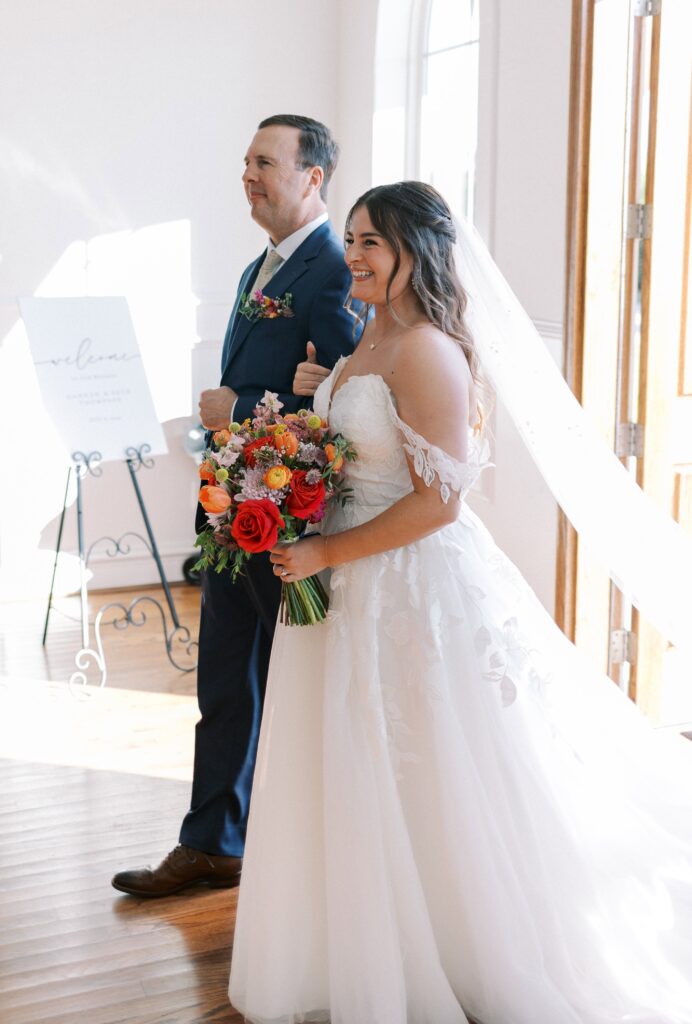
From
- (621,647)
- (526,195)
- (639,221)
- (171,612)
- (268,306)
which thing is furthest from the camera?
(171,612)

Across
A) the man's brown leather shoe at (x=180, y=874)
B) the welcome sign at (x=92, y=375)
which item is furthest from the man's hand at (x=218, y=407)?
the welcome sign at (x=92, y=375)

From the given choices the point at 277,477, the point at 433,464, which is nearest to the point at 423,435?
the point at 433,464

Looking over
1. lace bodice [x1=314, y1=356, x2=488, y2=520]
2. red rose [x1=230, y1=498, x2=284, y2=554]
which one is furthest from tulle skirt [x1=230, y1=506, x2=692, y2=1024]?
red rose [x1=230, y1=498, x2=284, y2=554]

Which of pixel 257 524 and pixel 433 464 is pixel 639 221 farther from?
pixel 257 524

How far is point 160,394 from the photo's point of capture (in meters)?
5.84

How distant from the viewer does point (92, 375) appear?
15.9ft

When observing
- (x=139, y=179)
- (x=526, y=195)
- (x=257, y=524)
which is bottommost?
(x=257, y=524)

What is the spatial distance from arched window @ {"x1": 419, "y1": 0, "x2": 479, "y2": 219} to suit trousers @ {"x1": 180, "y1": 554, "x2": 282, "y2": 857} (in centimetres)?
299

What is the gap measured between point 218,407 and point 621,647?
1897 mm

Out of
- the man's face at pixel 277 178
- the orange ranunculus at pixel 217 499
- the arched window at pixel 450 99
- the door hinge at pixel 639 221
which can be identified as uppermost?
the arched window at pixel 450 99

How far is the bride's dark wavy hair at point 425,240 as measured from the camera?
232 centimetres

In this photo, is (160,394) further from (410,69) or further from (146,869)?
(146,869)

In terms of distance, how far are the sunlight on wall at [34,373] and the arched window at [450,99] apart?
4.06ft

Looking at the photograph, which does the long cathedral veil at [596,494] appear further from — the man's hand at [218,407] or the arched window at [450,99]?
the arched window at [450,99]
